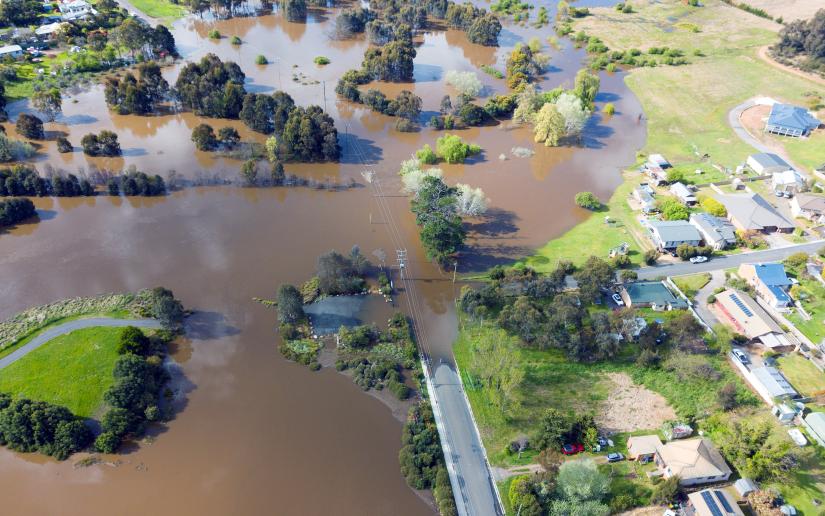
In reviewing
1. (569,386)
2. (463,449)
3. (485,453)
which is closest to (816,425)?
(569,386)

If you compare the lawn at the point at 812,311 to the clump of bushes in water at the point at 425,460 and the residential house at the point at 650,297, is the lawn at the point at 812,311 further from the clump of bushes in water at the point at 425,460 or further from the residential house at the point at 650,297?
the clump of bushes in water at the point at 425,460

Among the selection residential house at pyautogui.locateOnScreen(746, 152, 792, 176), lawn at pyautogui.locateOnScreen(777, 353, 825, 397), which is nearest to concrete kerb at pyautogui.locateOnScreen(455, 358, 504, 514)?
lawn at pyautogui.locateOnScreen(777, 353, 825, 397)

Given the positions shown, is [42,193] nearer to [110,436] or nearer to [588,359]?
[110,436]

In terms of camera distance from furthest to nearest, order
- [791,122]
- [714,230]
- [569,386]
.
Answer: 1. [791,122]
2. [714,230]
3. [569,386]

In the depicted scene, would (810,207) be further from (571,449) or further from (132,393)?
(132,393)

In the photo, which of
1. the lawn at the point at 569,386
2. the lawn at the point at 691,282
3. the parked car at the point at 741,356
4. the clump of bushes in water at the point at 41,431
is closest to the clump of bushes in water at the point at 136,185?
the clump of bushes in water at the point at 41,431

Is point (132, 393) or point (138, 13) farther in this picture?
point (138, 13)

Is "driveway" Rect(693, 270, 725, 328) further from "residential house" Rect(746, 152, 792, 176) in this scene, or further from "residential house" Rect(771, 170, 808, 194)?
"residential house" Rect(746, 152, 792, 176)
